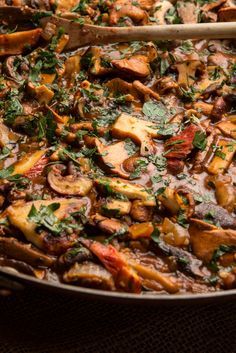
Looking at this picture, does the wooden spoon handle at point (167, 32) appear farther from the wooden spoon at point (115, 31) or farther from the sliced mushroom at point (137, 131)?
the sliced mushroom at point (137, 131)

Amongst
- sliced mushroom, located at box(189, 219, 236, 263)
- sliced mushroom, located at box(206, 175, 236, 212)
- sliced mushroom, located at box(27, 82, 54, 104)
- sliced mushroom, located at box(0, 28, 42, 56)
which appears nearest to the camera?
sliced mushroom, located at box(189, 219, 236, 263)

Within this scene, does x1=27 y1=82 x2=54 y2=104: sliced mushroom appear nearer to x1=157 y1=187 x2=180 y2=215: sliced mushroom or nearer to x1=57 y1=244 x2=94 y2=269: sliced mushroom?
x1=157 y1=187 x2=180 y2=215: sliced mushroom

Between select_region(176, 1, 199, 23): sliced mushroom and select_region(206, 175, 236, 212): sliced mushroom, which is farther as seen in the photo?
select_region(176, 1, 199, 23): sliced mushroom

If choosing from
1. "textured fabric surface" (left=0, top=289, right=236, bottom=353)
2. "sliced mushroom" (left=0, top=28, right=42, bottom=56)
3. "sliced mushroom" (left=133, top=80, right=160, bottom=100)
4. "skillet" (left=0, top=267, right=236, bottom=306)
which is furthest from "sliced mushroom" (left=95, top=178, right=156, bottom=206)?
"sliced mushroom" (left=0, top=28, right=42, bottom=56)

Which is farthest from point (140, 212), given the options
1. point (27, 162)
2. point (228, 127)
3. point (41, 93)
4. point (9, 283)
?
point (41, 93)

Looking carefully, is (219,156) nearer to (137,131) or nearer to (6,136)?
(137,131)

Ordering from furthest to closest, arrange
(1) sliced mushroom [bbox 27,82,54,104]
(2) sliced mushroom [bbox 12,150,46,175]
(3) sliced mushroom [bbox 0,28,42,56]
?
(3) sliced mushroom [bbox 0,28,42,56]
(1) sliced mushroom [bbox 27,82,54,104]
(2) sliced mushroom [bbox 12,150,46,175]
